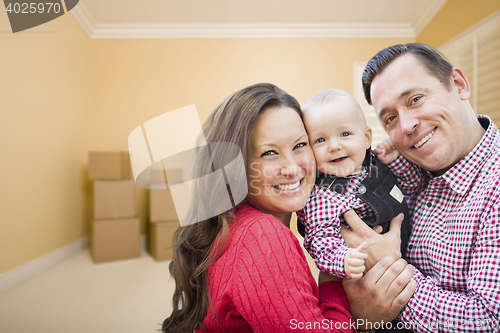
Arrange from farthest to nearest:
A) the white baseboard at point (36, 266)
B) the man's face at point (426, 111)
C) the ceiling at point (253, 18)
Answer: the ceiling at point (253, 18)
the white baseboard at point (36, 266)
the man's face at point (426, 111)

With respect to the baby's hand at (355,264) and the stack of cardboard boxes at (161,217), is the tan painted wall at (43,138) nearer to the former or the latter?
the stack of cardboard boxes at (161,217)

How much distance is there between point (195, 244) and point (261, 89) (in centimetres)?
56

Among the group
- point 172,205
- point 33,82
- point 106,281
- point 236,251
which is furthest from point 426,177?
point 33,82

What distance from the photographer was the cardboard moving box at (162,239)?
3547 mm

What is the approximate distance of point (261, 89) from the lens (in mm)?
1060

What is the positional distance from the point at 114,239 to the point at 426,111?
11.3ft

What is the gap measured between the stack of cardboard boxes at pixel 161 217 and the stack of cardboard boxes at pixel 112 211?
0.68ft

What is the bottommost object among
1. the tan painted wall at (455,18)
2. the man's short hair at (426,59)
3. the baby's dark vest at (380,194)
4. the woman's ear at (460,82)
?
the baby's dark vest at (380,194)

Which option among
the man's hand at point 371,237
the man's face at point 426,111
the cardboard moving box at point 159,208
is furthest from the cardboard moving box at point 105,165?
the man's face at point 426,111

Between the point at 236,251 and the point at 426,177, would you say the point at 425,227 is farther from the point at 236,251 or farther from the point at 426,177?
the point at 236,251

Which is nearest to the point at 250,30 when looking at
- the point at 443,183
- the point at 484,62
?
the point at 484,62

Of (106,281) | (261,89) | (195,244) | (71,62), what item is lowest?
(106,281)

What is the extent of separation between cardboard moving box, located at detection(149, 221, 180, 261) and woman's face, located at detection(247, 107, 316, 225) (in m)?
2.67

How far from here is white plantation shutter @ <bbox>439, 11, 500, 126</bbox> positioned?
2994 mm
